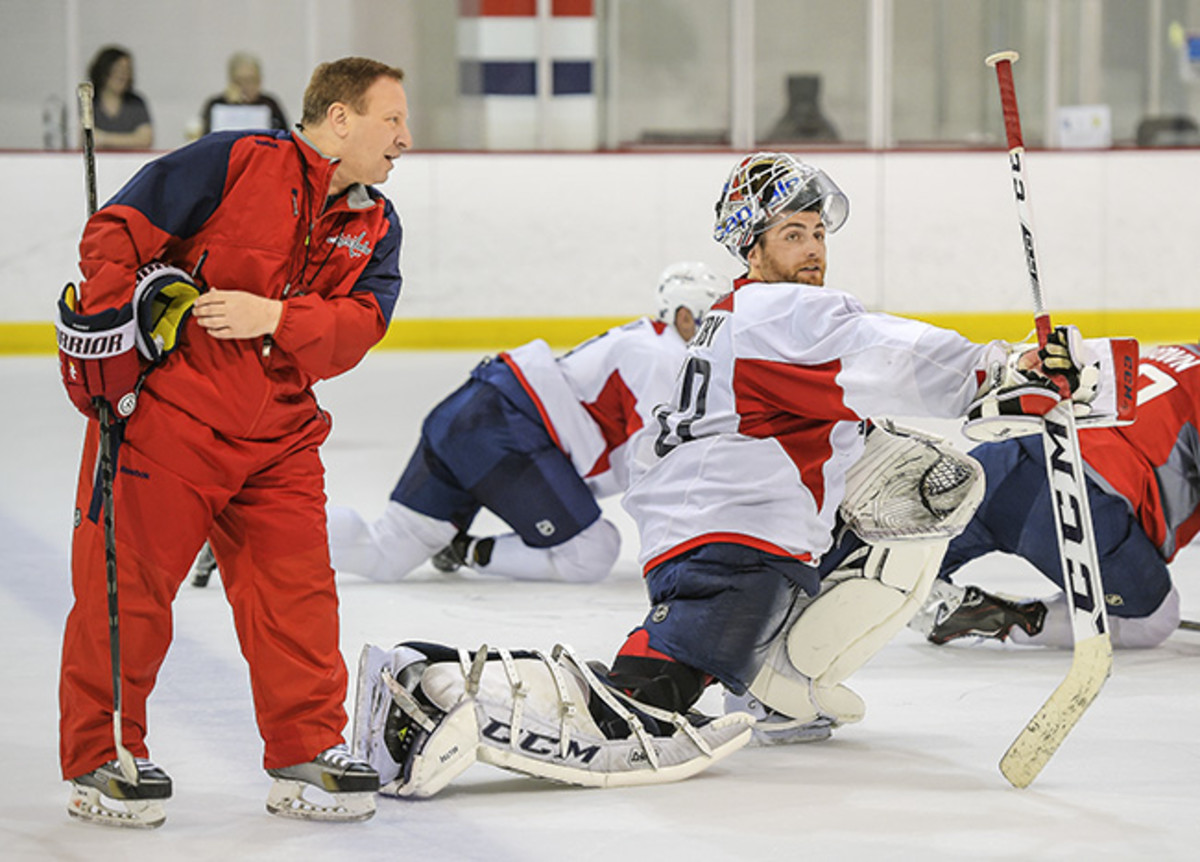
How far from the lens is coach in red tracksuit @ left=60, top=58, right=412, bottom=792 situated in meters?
2.62

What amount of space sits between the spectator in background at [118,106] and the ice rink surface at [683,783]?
6.09 m

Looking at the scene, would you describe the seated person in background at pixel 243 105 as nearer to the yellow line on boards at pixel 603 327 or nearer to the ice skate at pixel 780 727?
the yellow line on boards at pixel 603 327

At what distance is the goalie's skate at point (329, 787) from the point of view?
105 inches

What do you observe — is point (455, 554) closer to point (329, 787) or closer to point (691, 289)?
point (691, 289)

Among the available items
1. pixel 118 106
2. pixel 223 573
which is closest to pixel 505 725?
pixel 223 573

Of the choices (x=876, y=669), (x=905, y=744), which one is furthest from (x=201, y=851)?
(x=876, y=669)

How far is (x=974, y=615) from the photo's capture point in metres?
3.85

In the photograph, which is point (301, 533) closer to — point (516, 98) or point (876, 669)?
point (876, 669)

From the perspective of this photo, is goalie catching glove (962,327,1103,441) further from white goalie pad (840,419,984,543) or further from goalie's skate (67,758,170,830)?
goalie's skate (67,758,170,830)

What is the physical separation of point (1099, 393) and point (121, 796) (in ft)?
4.74

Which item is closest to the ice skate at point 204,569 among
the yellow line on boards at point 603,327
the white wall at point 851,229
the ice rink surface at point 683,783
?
the ice rink surface at point 683,783

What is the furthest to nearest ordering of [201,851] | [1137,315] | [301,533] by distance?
[1137,315] → [301,533] → [201,851]

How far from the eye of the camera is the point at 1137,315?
10258 mm

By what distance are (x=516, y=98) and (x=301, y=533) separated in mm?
8604
